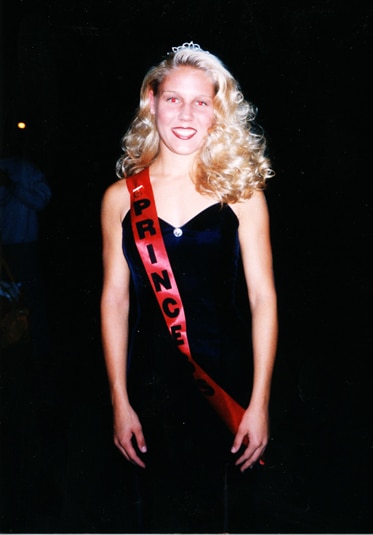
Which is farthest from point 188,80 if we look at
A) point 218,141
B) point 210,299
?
point 210,299

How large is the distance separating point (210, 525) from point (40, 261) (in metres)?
1.24

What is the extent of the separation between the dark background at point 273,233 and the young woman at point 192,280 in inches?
2.8

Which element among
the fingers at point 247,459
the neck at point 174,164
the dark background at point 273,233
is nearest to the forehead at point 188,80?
the dark background at point 273,233

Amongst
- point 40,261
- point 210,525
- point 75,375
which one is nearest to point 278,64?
point 40,261

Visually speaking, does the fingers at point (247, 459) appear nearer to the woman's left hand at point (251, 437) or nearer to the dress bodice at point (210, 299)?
the woman's left hand at point (251, 437)

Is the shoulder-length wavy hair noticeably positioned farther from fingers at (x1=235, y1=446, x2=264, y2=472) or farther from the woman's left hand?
fingers at (x1=235, y1=446, x2=264, y2=472)

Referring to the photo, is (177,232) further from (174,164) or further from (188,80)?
(188,80)

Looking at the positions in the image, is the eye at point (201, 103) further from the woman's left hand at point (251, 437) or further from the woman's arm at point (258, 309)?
the woman's left hand at point (251, 437)

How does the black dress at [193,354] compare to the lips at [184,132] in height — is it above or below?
below

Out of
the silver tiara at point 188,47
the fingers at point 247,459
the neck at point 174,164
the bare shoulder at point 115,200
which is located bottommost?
the fingers at point 247,459

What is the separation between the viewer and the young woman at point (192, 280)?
1972mm

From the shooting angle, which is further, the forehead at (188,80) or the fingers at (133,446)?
the fingers at (133,446)

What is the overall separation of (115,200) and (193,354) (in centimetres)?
68

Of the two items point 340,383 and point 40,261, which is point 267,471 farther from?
point 40,261
